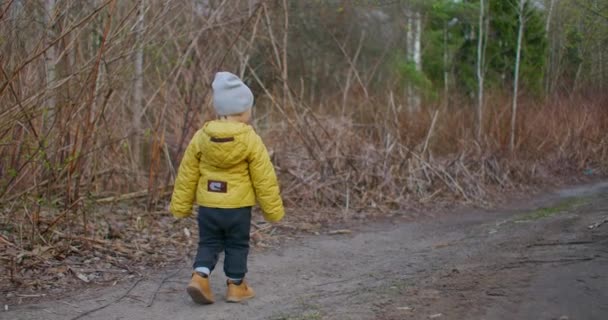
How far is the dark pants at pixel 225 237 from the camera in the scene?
480 centimetres

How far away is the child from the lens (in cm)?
473

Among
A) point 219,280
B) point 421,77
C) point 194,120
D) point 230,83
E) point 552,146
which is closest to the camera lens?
point 230,83

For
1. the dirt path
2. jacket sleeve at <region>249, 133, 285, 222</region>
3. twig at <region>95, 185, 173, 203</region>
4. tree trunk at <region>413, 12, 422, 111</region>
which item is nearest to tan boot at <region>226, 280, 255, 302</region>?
the dirt path

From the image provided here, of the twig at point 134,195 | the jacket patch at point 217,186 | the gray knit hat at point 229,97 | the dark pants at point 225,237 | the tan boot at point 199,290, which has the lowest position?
the twig at point 134,195

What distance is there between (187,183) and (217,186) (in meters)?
0.24

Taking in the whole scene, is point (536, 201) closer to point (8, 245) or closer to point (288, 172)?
point (288, 172)

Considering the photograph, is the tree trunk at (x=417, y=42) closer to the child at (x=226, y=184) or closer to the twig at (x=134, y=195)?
the twig at (x=134, y=195)

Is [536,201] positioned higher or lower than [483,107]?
lower

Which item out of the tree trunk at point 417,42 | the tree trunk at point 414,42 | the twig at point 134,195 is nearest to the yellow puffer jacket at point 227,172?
the twig at point 134,195

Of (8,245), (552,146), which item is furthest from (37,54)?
(552,146)

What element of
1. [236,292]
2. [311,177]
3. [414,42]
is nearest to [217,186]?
[236,292]

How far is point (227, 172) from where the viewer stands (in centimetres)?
479

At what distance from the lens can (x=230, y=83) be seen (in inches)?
191

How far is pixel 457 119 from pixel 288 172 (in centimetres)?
435
